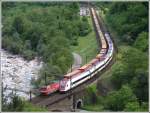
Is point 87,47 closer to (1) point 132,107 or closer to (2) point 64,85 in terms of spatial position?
(2) point 64,85

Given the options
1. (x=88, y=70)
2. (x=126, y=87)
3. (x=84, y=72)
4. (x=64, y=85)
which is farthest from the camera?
(x=88, y=70)

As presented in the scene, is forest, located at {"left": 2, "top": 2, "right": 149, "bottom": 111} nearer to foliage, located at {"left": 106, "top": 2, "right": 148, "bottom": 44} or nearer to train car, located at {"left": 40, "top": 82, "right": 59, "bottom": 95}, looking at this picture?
foliage, located at {"left": 106, "top": 2, "right": 148, "bottom": 44}

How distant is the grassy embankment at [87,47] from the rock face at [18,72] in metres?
2.65

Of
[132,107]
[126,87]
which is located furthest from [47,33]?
[132,107]

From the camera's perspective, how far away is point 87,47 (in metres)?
32.9

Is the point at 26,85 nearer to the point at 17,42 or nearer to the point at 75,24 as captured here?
the point at 17,42

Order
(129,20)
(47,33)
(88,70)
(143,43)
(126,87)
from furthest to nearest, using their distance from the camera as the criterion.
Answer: (47,33) → (129,20) → (143,43) → (88,70) → (126,87)

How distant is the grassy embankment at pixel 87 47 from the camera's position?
96.9 feet

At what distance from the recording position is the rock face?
22.5m

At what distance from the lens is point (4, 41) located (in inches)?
1372

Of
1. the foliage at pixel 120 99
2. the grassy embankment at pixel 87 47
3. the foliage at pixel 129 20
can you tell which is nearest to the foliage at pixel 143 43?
the foliage at pixel 129 20

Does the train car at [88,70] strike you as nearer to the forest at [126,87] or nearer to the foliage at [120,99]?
the forest at [126,87]

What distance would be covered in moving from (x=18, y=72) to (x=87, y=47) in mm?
7202

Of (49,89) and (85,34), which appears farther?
(85,34)
